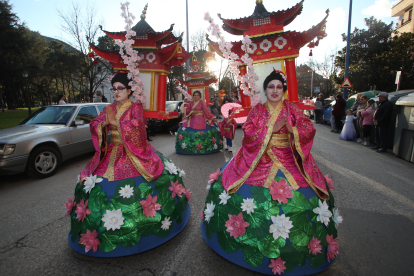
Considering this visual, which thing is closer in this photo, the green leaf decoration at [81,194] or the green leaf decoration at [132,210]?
the green leaf decoration at [132,210]

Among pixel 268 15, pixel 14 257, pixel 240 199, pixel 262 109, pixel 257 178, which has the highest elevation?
pixel 268 15

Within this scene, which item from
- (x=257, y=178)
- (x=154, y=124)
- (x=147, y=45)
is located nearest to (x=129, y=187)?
(x=257, y=178)

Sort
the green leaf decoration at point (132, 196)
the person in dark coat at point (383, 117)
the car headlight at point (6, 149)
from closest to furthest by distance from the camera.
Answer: the green leaf decoration at point (132, 196), the car headlight at point (6, 149), the person in dark coat at point (383, 117)

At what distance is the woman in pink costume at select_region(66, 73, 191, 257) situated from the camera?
2.48 meters

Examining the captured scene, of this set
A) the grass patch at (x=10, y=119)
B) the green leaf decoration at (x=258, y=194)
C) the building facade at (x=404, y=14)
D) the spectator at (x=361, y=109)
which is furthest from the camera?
the building facade at (x=404, y=14)

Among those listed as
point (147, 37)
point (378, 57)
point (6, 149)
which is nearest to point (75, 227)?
point (147, 37)

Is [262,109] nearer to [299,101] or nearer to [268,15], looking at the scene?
[299,101]

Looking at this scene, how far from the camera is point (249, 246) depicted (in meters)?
2.21

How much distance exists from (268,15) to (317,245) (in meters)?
3.27

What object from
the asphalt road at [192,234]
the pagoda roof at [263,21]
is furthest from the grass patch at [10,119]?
the pagoda roof at [263,21]

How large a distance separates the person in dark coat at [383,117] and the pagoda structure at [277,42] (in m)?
5.41

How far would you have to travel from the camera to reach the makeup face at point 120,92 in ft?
9.50

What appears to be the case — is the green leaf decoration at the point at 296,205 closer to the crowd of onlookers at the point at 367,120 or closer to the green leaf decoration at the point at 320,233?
the green leaf decoration at the point at 320,233

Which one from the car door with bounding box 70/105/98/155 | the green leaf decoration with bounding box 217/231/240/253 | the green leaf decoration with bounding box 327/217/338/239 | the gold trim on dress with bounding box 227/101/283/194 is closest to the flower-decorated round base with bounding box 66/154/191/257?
the green leaf decoration with bounding box 217/231/240/253
